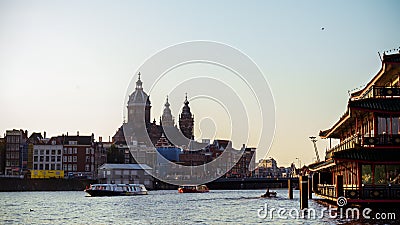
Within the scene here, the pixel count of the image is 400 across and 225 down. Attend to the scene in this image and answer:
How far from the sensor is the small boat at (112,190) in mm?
130750

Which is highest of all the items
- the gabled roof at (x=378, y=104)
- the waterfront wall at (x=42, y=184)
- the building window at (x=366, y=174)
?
the gabled roof at (x=378, y=104)

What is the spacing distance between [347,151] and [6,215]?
3407 centimetres

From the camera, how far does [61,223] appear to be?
2229 inches

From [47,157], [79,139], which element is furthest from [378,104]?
[47,157]

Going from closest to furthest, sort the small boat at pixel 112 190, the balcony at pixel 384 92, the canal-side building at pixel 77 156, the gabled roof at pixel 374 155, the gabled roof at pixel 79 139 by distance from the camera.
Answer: the gabled roof at pixel 374 155
the balcony at pixel 384 92
the small boat at pixel 112 190
the canal-side building at pixel 77 156
the gabled roof at pixel 79 139

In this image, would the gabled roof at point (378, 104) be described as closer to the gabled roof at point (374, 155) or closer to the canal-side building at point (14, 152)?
the gabled roof at point (374, 155)

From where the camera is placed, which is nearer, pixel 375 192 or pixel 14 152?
A: pixel 375 192

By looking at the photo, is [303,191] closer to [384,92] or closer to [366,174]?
[366,174]

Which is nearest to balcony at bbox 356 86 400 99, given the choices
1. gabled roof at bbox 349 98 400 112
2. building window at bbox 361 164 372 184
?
gabled roof at bbox 349 98 400 112

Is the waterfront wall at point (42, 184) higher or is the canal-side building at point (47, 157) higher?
→ the canal-side building at point (47, 157)

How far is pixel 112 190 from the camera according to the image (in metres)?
134

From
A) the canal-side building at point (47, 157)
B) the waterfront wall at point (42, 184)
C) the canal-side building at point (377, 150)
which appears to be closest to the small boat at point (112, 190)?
the waterfront wall at point (42, 184)

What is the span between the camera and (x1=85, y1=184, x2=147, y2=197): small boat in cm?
13075

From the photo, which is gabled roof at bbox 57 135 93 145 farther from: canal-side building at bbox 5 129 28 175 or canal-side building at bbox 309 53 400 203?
canal-side building at bbox 309 53 400 203
